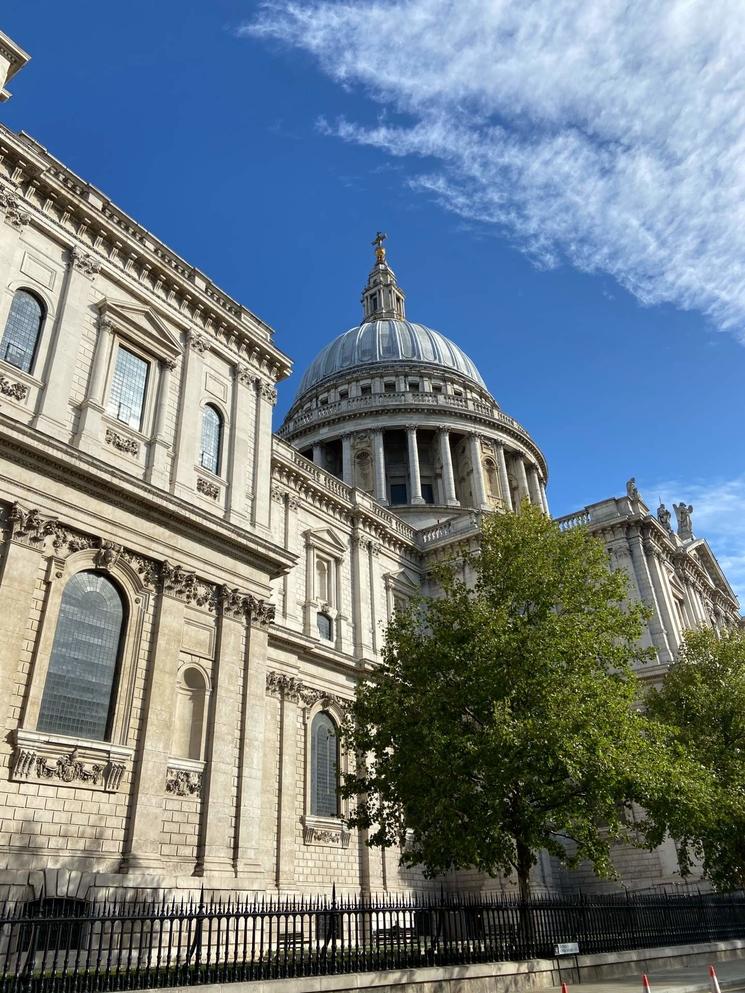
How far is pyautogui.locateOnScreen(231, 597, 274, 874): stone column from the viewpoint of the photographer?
20.4 meters

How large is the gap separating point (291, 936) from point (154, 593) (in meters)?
9.37

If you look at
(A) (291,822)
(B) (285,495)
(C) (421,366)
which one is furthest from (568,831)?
(C) (421,366)

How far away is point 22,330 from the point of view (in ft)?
67.9

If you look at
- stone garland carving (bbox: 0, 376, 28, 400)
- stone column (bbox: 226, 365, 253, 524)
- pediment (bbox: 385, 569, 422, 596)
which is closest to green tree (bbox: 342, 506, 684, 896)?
stone column (bbox: 226, 365, 253, 524)

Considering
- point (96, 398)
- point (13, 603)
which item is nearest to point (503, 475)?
point (96, 398)

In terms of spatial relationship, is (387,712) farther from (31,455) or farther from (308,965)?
(31,455)

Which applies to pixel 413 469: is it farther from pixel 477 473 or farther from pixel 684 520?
pixel 684 520

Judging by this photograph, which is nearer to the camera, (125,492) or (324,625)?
(125,492)

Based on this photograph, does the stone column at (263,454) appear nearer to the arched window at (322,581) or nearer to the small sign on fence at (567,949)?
the arched window at (322,581)

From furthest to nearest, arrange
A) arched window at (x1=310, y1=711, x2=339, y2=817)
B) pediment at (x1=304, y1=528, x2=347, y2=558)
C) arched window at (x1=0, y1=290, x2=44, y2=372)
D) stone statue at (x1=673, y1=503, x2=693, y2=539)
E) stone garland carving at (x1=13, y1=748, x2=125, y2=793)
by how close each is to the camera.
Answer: stone statue at (x1=673, y1=503, x2=693, y2=539), pediment at (x1=304, y1=528, x2=347, y2=558), arched window at (x1=310, y1=711, x2=339, y2=817), arched window at (x1=0, y1=290, x2=44, y2=372), stone garland carving at (x1=13, y1=748, x2=125, y2=793)

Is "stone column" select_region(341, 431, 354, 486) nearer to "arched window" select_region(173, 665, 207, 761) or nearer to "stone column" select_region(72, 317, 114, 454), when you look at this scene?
"stone column" select_region(72, 317, 114, 454)

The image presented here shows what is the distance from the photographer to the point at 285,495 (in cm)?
3353

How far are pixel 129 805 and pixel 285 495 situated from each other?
1725cm

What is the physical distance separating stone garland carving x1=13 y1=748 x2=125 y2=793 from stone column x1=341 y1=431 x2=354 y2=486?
130ft
